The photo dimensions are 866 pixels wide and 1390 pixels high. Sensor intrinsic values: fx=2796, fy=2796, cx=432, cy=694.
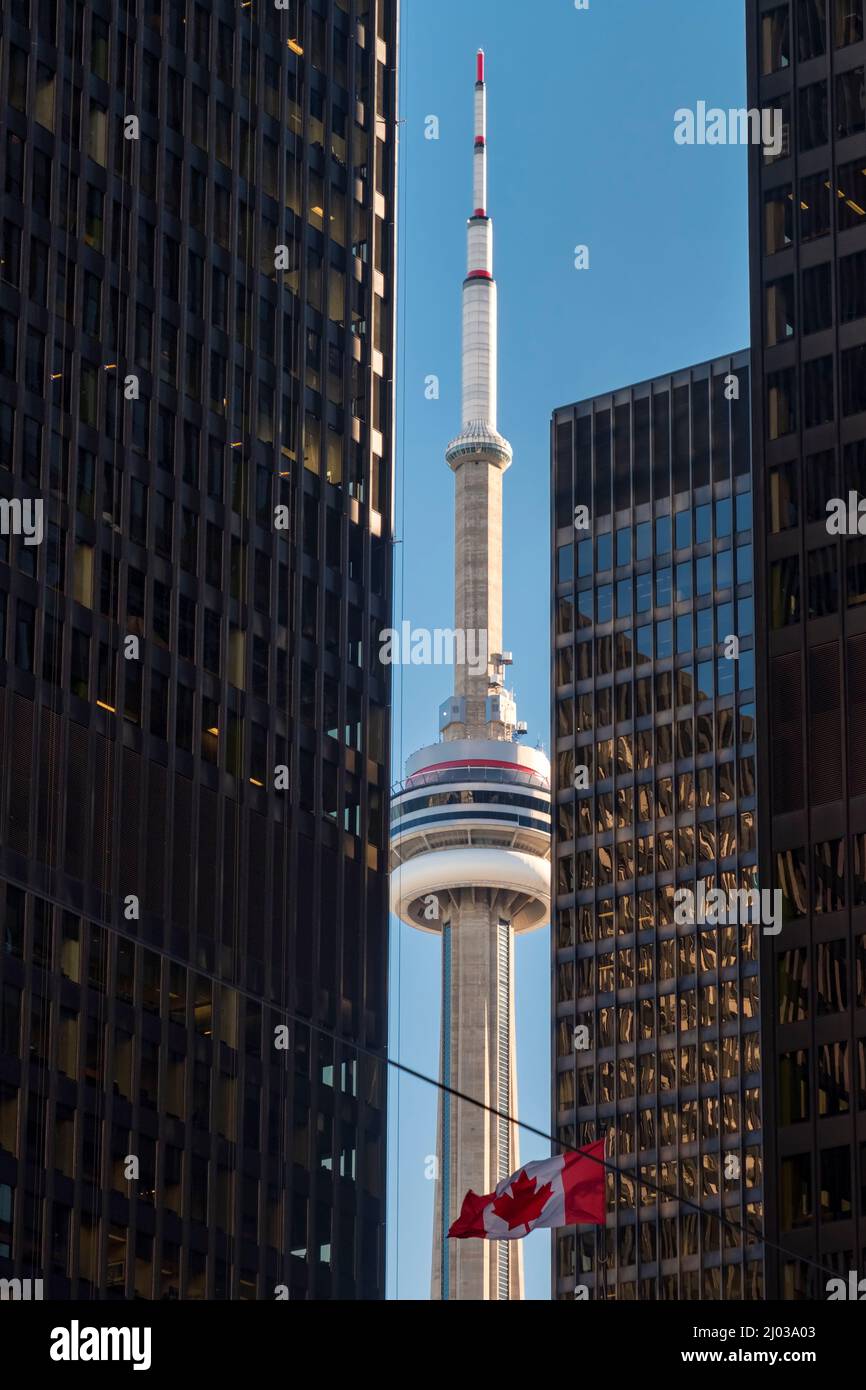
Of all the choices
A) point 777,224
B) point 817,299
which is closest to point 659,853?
point 777,224

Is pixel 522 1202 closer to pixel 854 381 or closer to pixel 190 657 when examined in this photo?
pixel 854 381

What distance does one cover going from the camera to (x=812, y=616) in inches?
4171

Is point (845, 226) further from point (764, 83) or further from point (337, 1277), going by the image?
point (337, 1277)

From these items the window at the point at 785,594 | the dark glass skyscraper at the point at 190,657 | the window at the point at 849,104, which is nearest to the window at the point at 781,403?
the window at the point at 785,594

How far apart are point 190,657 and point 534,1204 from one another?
45.3m

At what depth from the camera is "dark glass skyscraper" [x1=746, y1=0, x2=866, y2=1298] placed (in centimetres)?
10069

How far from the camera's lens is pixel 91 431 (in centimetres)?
11306

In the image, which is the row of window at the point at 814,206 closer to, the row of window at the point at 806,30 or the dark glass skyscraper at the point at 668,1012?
the row of window at the point at 806,30

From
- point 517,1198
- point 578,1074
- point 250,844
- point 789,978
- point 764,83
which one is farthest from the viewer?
point 578,1074

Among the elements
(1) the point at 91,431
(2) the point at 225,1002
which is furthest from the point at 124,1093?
(1) the point at 91,431

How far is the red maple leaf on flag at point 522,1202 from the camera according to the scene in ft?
249

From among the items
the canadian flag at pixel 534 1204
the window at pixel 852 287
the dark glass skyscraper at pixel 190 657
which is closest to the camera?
the canadian flag at pixel 534 1204

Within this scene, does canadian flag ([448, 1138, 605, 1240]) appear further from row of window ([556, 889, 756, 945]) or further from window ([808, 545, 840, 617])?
row of window ([556, 889, 756, 945])
